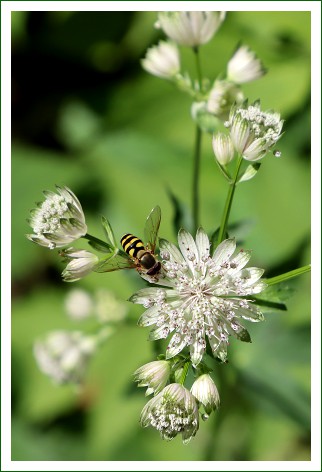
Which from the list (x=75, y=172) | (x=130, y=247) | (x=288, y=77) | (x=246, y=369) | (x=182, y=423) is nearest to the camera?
(x=182, y=423)

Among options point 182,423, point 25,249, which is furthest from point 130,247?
point 25,249

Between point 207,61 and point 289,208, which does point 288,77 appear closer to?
point 207,61

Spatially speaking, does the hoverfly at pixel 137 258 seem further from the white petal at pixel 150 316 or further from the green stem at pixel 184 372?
the green stem at pixel 184 372

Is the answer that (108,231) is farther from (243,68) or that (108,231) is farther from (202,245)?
(243,68)

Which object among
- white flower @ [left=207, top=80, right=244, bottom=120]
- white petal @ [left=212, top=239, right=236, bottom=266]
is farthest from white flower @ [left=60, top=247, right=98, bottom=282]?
white flower @ [left=207, top=80, right=244, bottom=120]

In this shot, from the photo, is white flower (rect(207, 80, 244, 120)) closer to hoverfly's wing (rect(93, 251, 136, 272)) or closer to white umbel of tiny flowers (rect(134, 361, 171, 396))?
hoverfly's wing (rect(93, 251, 136, 272))

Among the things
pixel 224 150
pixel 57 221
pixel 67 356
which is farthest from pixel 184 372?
pixel 67 356
